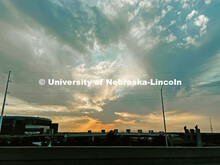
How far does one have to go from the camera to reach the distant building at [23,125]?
11194cm
